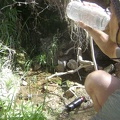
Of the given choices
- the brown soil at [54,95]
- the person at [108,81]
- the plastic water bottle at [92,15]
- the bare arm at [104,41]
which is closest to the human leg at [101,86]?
the person at [108,81]

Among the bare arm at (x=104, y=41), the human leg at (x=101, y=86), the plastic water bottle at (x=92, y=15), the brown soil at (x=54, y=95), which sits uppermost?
the plastic water bottle at (x=92, y=15)

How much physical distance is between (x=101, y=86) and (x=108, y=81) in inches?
2.2

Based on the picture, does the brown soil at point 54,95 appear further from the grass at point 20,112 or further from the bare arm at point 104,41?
the bare arm at point 104,41

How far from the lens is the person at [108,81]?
6.10 ft

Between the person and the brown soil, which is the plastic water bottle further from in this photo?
the brown soil

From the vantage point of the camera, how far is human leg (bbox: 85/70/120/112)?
88.0 inches

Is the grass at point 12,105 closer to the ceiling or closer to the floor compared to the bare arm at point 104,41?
closer to the floor

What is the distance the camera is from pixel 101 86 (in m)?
2.29

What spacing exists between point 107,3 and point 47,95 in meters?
1.07

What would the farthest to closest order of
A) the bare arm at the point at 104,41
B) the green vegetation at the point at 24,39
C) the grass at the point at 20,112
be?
1. the green vegetation at the point at 24,39
2. the grass at the point at 20,112
3. the bare arm at the point at 104,41

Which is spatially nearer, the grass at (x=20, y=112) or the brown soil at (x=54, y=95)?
the grass at (x=20, y=112)

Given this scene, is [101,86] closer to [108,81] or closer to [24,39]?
[108,81]

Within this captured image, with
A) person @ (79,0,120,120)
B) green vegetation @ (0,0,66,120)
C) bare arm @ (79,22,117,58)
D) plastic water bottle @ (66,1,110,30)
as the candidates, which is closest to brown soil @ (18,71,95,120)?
green vegetation @ (0,0,66,120)

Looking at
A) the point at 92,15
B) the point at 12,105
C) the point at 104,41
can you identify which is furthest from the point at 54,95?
the point at 92,15
